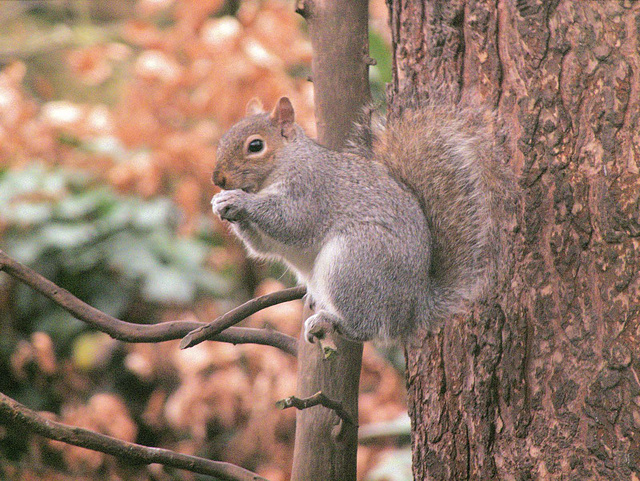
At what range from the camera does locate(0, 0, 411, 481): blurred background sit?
2945 millimetres

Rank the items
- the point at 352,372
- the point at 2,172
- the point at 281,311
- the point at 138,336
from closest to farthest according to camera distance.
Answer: the point at 138,336
the point at 352,372
the point at 281,311
the point at 2,172

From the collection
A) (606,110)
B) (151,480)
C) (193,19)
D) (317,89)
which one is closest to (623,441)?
(606,110)

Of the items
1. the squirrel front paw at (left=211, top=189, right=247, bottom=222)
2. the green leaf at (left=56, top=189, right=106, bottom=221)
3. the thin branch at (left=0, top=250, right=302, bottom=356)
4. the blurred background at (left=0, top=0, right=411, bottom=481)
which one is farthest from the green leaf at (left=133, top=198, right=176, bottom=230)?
the thin branch at (left=0, top=250, right=302, bottom=356)

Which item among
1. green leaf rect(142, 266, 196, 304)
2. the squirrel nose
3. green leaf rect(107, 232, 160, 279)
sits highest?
green leaf rect(107, 232, 160, 279)

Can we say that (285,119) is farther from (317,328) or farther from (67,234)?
(67,234)

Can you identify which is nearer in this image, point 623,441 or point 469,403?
point 623,441

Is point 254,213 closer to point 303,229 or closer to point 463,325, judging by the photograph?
point 303,229

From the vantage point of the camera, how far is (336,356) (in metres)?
1.37

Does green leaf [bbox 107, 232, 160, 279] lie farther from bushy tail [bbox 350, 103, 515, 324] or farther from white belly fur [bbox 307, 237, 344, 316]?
bushy tail [bbox 350, 103, 515, 324]

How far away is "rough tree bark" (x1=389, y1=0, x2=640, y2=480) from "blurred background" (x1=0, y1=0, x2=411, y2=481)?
66.7 inches

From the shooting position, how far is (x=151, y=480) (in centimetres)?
260

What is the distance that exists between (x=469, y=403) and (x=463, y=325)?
0.43 ft

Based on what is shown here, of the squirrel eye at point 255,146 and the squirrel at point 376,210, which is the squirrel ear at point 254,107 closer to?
the squirrel at point 376,210

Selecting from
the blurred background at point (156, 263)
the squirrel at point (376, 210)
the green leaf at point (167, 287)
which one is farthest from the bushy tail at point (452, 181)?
the green leaf at point (167, 287)
